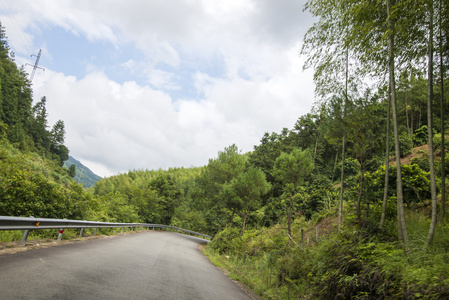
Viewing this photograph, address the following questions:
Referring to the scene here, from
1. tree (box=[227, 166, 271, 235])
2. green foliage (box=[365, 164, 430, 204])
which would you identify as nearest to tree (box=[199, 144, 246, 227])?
tree (box=[227, 166, 271, 235])

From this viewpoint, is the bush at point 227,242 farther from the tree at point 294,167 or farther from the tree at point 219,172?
the tree at point 219,172

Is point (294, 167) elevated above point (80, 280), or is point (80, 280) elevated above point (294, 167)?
point (294, 167)

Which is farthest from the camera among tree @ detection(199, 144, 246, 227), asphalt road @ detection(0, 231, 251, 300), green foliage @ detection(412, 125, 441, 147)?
tree @ detection(199, 144, 246, 227)

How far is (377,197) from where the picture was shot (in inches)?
360

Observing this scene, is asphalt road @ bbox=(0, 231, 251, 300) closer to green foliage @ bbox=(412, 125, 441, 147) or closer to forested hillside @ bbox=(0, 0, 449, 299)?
forested hillside @ bbox=(0, 0, 449, 299)

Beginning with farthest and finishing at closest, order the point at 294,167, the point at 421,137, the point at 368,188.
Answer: the point at 421,137 < the point at 294,167 < the point at 368,188

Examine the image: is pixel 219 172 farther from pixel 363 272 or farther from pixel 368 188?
pixel 363 272

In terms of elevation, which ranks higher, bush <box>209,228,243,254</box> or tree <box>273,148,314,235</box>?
tree <box>273,148,314,235</box>

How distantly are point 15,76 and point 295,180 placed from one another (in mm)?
74392

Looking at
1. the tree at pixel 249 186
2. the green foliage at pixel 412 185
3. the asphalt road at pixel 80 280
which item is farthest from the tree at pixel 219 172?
the asphalt road at pixel 80 280

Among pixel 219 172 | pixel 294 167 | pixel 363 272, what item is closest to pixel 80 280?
pixel 363 272

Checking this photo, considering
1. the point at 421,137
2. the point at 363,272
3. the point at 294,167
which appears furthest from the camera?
the point at 421,137

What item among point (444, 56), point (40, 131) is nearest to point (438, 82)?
point (444, 56)

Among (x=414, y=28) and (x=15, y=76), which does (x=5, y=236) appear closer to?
(x=414, y=28)
